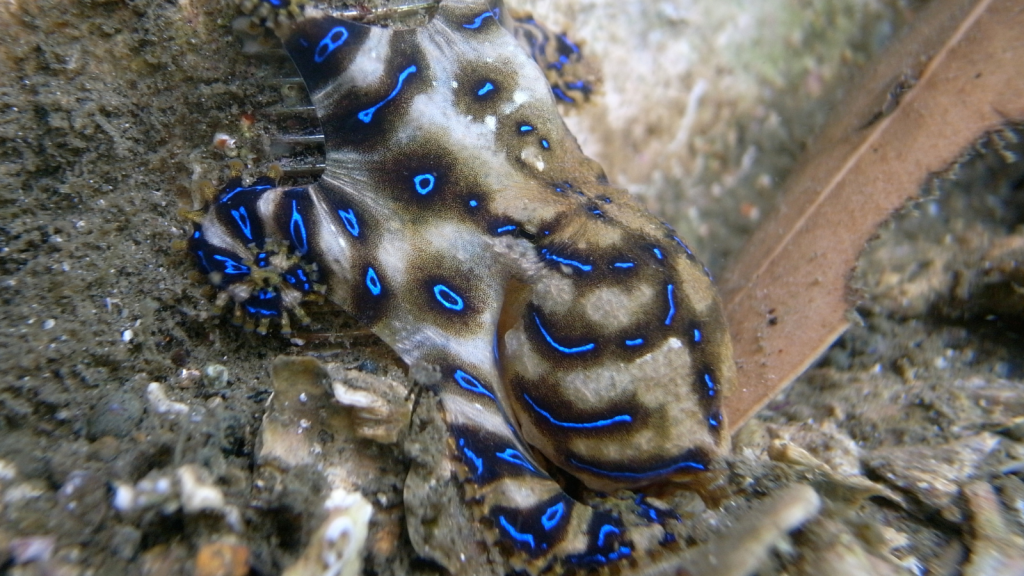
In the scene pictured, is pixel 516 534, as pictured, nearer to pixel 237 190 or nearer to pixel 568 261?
pixel 568 261

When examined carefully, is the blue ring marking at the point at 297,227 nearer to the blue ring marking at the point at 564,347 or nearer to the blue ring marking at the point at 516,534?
the blue ring marking at the point at 564,347

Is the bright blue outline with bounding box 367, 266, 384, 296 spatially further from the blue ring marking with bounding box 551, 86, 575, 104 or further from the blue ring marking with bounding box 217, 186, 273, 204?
the blue ring marking with bounding box 551, 86, 575, 104

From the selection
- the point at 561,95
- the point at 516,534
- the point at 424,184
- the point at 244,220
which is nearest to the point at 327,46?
the point at 424,184

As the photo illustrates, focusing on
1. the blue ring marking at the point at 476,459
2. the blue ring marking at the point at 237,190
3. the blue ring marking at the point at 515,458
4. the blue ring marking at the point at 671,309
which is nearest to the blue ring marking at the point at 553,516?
the blue ring marking at the point at 515,458

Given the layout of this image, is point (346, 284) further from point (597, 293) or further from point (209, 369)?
point (597, 293)

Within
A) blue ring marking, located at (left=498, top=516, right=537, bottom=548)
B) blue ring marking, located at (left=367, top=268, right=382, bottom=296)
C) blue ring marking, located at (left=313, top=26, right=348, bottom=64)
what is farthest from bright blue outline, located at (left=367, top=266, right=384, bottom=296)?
blue ring marking, located at (left=498, top=516, right=537, bottom=548)
